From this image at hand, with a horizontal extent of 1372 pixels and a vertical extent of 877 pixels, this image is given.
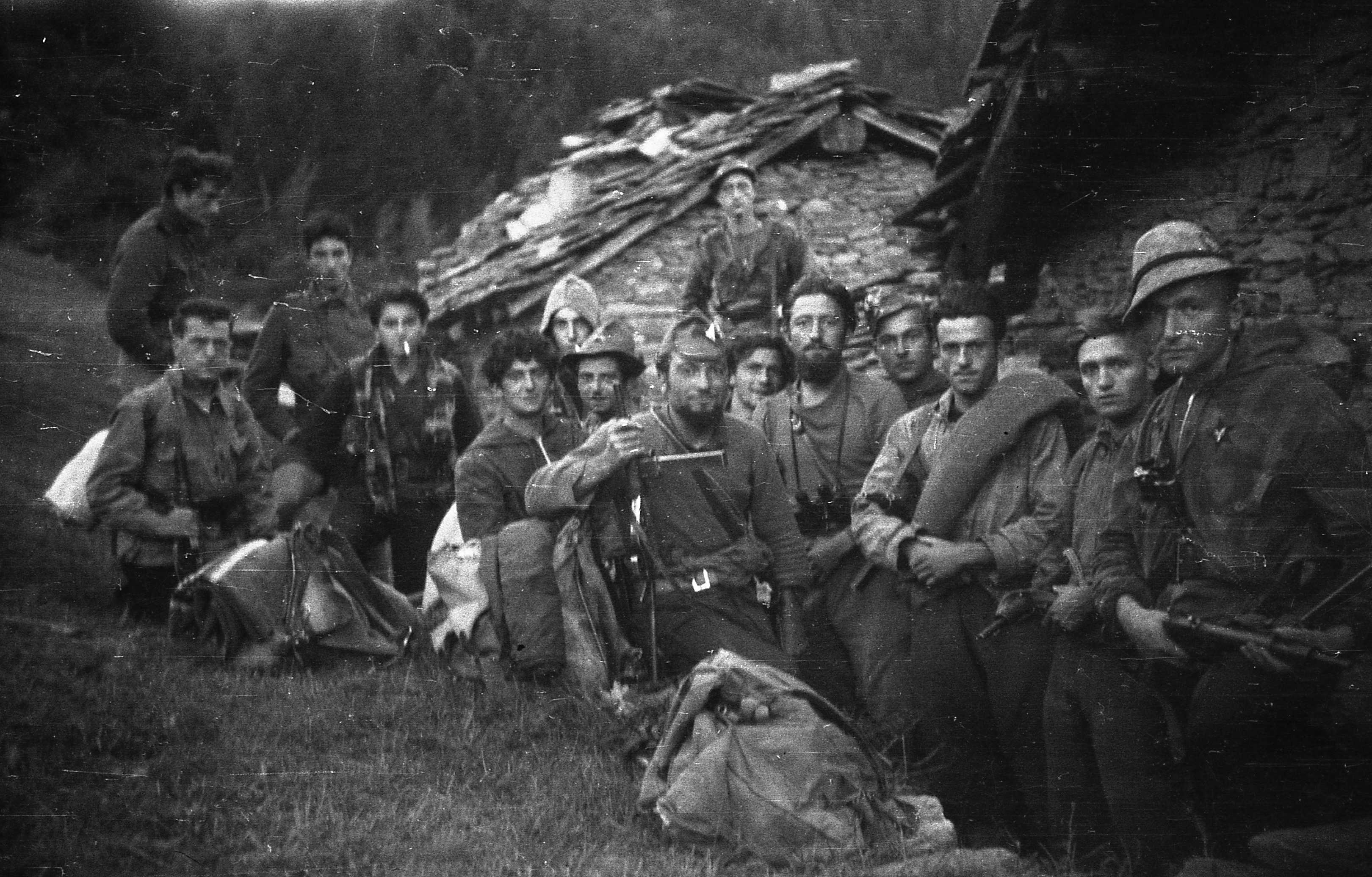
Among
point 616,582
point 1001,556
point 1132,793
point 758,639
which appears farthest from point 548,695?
point 1132,793

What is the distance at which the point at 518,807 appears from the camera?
187 inches

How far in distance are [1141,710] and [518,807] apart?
2.22 meters

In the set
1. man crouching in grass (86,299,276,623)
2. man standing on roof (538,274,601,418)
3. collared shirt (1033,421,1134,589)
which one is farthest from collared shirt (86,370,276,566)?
collared shirt (1033,421,1134,589)

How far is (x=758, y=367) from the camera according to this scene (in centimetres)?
596

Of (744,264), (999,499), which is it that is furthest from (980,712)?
(744,264)

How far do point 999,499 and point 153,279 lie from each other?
4043mm

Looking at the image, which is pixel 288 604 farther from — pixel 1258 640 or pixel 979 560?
pixel 1258 640

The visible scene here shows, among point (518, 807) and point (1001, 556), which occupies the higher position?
point (1001, 556)

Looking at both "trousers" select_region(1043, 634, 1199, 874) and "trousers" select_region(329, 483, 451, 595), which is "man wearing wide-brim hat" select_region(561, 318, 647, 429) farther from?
"trousers" select_region(1043, 634, 1199, 874)

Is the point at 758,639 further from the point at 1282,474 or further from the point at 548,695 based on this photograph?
the point at 1282,474

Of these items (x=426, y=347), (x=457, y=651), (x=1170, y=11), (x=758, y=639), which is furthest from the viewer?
(x=426, y=347)

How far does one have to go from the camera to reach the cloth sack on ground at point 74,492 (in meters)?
5.86

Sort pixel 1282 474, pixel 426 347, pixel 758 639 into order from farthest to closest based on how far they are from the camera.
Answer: pixel 426 347
pixel 758 639
pixel 1282 474

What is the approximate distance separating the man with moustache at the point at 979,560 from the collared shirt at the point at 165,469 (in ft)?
9.84
